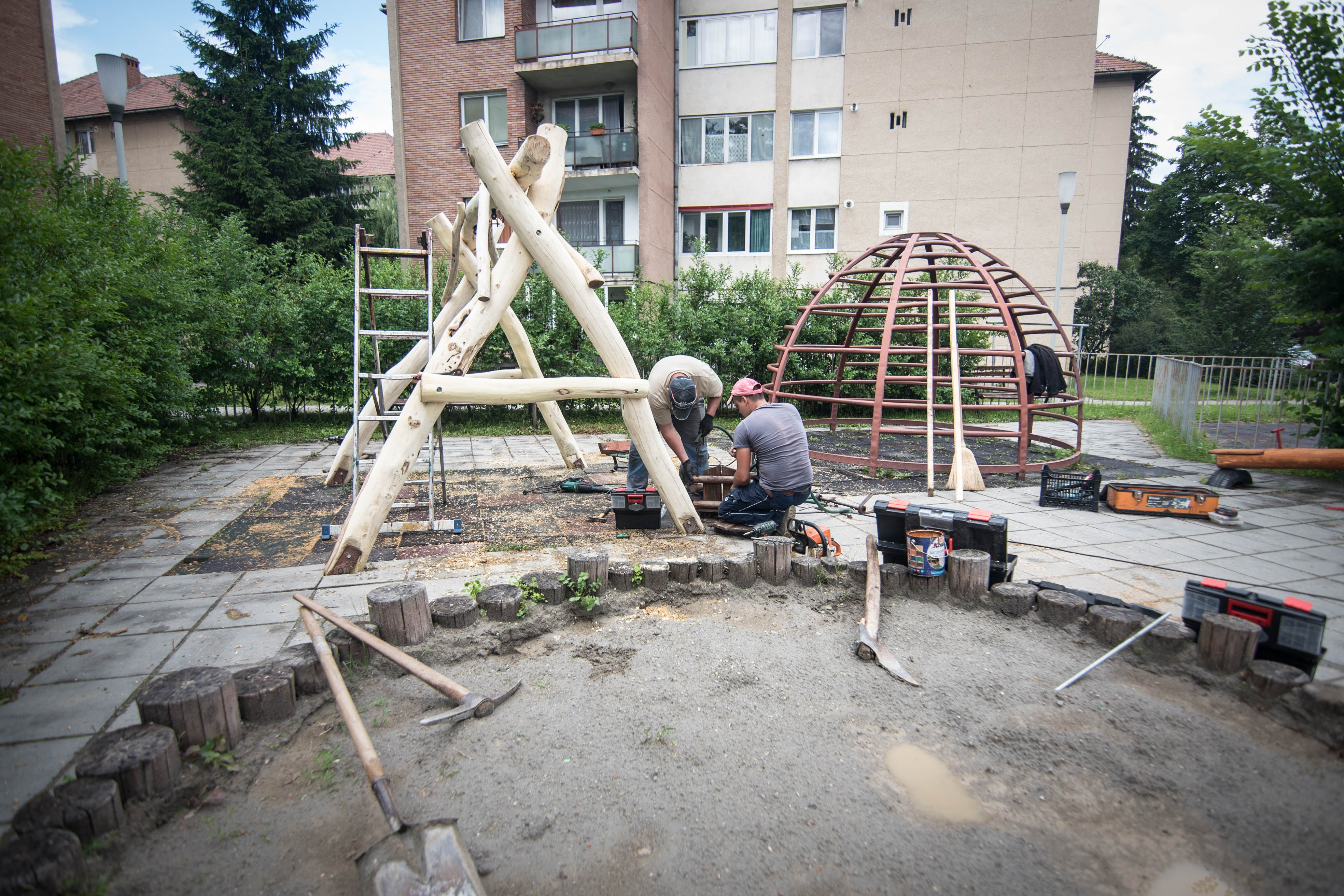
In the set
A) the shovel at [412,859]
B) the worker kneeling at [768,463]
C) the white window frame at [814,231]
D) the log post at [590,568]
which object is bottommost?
the shovel at [412,859]

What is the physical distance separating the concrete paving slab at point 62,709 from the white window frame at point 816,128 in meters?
20.2

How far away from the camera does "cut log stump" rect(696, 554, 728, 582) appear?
4.26 m

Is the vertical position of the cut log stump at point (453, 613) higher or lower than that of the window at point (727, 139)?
lower

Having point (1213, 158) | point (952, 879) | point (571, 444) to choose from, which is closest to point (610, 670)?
point (952, 879)

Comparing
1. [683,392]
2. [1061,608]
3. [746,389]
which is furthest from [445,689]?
[683,392]

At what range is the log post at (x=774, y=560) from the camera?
4316 mm

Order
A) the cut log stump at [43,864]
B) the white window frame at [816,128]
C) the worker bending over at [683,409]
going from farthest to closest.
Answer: the white window frame at [816,128] < the worker bending over at [683,409] < the cut log stump at [43,864]

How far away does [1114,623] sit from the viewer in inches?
135

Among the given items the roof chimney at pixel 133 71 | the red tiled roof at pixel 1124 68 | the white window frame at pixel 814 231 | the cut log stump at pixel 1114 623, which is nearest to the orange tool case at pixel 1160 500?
the cut log stump at pixel 1114 623

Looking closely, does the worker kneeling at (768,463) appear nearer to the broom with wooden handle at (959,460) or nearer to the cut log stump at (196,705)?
the broom with wooden handle at (959,460)

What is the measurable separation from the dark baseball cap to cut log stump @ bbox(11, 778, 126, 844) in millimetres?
4385

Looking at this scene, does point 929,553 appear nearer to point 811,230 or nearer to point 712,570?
point 712,570

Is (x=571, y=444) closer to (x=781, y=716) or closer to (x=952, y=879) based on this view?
(x=781, y=716)

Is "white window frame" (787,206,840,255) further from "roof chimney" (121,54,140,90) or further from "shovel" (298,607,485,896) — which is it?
"roof chimney" (121,54,140,90)
